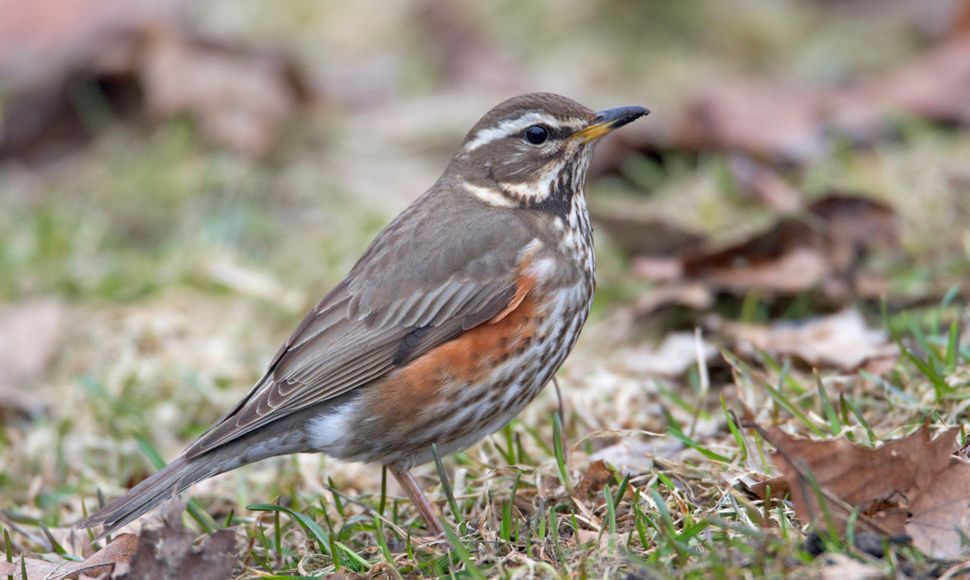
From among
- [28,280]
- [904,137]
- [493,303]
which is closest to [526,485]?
[493,303]

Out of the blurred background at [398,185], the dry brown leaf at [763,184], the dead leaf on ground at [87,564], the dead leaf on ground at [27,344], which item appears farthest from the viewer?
the dry brown leaf at [763,184]

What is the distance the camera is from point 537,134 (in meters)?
5.41

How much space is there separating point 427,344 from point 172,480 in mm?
1040

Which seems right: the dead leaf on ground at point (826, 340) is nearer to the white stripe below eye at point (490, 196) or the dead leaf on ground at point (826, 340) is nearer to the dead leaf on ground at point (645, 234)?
the dead leaf on ground at point (645, 234)

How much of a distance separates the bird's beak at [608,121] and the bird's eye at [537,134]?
0.41 ft

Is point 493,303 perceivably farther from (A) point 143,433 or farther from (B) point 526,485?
(A) point 143,433

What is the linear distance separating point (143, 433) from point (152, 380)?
0.44 m

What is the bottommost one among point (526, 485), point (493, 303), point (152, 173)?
point (526, 485)

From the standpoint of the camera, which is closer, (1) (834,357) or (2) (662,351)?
(1) (834,357)

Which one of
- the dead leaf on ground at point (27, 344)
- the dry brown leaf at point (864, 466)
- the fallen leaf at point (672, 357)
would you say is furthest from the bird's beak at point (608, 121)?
the dead leaf on ground at point (27, 344)

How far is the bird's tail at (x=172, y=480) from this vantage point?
4.47 metres

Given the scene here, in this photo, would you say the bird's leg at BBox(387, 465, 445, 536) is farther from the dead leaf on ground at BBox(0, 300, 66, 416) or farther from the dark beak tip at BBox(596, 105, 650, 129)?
the dead leaf on ground at BBox(0, 300, 66, 416)

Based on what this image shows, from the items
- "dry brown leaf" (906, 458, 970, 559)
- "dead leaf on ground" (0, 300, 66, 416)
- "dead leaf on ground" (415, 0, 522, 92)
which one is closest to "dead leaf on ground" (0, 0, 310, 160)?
"dead leaf on ground" (415, 0, 522, 92)

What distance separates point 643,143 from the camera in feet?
28.0
